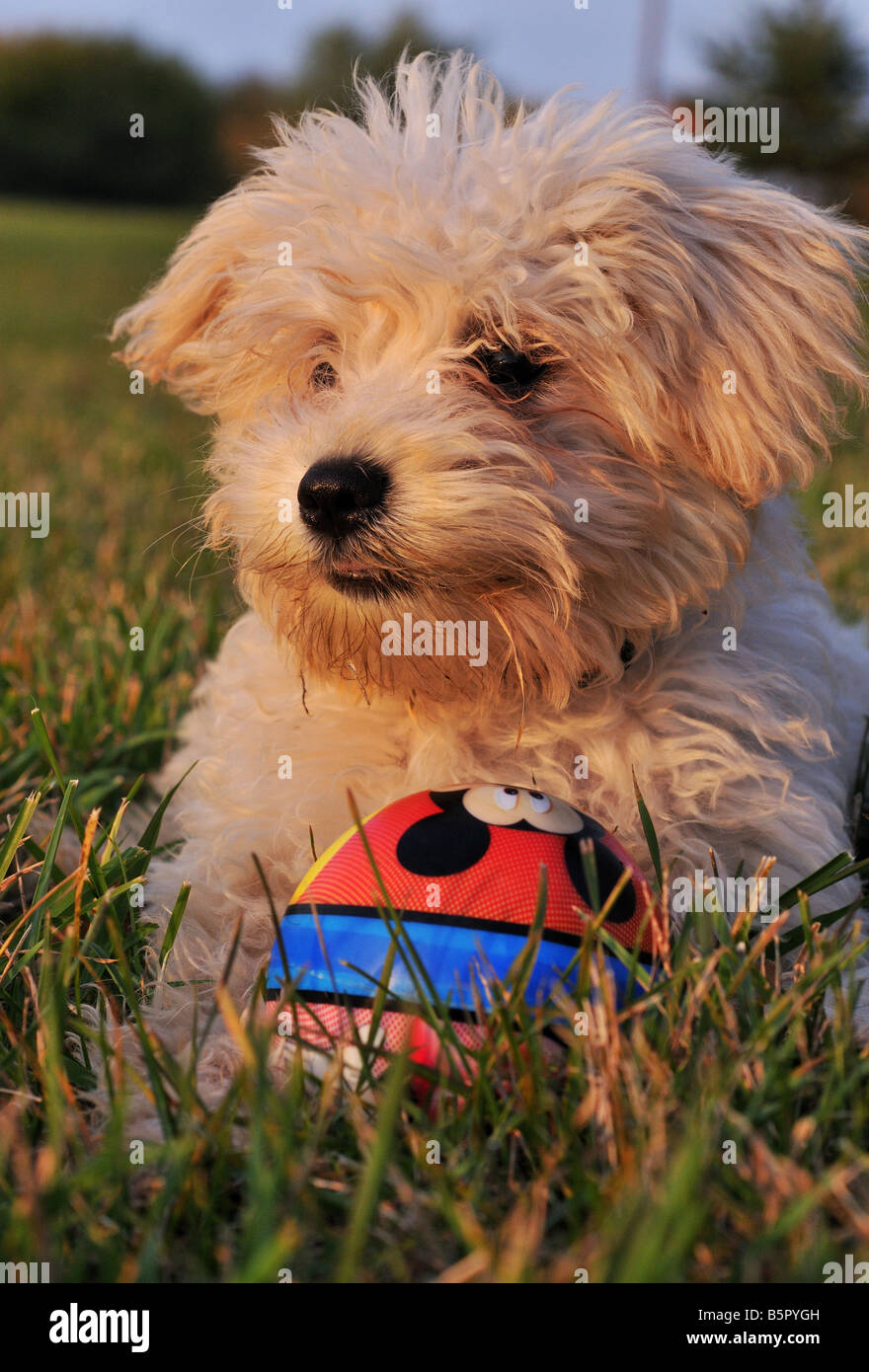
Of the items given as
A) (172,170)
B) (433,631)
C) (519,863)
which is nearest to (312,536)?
(433,631)

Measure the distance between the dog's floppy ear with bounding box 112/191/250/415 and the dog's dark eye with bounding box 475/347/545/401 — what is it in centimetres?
72

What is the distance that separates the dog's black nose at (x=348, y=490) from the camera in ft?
7.76

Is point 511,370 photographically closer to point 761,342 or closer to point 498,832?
point 761,342

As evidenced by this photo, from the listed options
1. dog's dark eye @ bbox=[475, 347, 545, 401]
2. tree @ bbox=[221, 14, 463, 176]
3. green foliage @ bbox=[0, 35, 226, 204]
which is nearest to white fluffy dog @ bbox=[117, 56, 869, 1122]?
dog's dark eye @ bbox=[475, 347, 545, 401]

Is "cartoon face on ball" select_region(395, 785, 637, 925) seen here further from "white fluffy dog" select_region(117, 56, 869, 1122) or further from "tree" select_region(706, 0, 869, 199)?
"tree" select_region(706, 0, 869, 199)

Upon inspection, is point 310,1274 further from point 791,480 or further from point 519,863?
point 791,480

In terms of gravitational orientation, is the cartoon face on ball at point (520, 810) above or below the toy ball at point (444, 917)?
above

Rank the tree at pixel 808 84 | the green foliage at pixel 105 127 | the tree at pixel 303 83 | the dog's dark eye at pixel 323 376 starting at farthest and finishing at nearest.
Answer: the green foliage at pixel 105 127 < the tree at pixel 303 83 < the tree at pixel 808 84 < the dog's dark eye at pixel 323 376

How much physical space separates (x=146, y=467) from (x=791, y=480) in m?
5.83

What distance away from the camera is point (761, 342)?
2627 millimetres

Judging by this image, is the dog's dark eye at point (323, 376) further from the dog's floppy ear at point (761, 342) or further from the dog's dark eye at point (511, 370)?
the dog's floppy ear at point (761, 342)

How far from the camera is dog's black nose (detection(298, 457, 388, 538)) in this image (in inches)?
93.1

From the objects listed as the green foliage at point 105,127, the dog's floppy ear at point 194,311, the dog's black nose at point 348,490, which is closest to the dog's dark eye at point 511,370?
the dog's black nose at point 348,490

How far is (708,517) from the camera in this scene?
2.58 m
